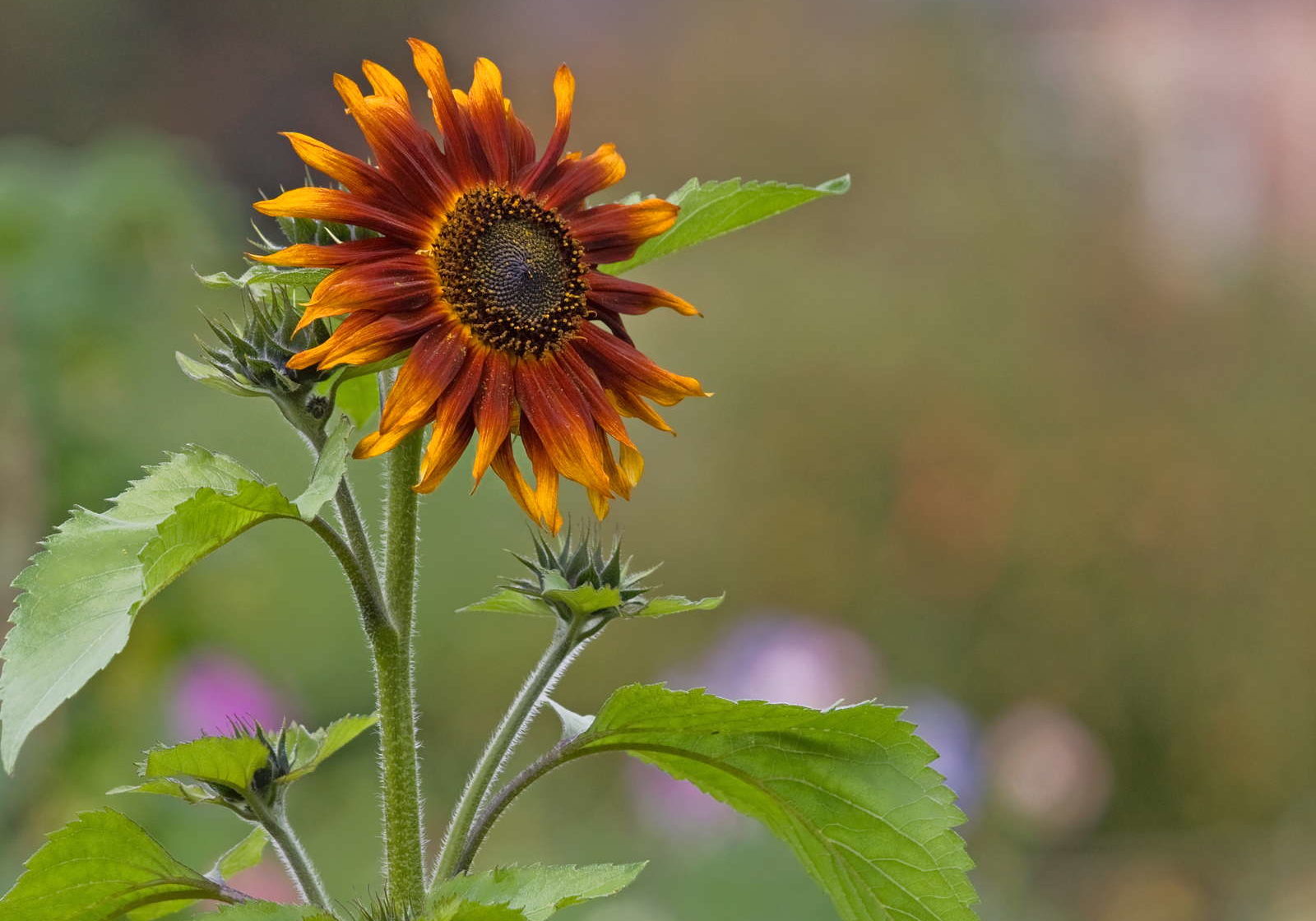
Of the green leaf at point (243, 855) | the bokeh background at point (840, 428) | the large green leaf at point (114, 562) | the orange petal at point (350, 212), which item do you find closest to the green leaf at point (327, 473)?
the large green leaf at point (114, 562)

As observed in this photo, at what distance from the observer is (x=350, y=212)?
0.74m

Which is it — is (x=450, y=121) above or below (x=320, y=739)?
above

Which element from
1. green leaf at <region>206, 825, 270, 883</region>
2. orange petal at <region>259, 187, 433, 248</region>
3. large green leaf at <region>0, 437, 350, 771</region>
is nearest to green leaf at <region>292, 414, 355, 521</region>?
large green leaf at <region>0, 437, 350, 771</region>

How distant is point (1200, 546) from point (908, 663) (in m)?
0.92

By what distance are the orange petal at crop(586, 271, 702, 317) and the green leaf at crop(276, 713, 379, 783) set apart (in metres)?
0.27

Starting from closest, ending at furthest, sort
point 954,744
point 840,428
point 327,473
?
1. point 327,473
2. point 954,744
3. point 840,428

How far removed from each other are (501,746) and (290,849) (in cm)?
13

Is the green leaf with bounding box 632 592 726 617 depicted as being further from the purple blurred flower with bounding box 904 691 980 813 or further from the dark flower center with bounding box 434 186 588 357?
the purple blurred flower with bounding box 904 691 980 813

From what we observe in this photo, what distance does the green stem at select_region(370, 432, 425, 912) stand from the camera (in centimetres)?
77

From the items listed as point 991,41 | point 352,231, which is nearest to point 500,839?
point 352,231

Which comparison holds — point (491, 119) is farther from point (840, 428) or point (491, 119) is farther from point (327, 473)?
point (840, 428)

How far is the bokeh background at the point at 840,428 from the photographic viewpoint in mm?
2334

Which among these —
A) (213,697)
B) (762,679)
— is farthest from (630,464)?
(762,679)

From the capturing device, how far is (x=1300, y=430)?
4.21 metres
